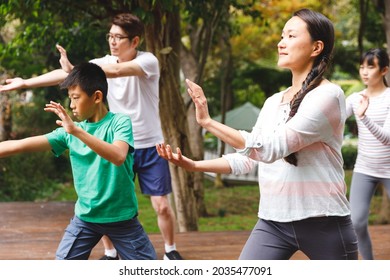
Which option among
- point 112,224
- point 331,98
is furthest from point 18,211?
point 331,98

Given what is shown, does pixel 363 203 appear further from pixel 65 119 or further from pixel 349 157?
pixel 349 157

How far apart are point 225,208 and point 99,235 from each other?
28.2 ft

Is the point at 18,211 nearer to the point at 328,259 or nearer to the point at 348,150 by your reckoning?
the point at 328,259

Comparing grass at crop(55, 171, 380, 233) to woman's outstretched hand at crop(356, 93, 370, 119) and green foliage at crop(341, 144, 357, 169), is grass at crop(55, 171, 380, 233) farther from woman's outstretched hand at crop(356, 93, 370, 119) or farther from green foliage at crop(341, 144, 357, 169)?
woman's outstretched hand at crop(356, 93, 370, 119)

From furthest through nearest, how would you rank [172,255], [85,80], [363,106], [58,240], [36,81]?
[58,240]
[172,255]
[363,106]
[36,81]
[85,80]

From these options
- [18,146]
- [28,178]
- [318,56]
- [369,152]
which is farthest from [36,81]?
[28,178]

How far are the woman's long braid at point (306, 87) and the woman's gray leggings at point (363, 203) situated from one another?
1.64 m

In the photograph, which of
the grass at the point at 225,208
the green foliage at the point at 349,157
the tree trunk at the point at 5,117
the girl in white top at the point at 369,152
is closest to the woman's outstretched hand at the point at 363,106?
the girl in white top at the point at 369,152

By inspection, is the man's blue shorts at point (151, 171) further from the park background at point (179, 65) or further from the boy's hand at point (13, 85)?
the park background at point (179, 65)

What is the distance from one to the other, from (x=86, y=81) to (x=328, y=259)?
1241mm

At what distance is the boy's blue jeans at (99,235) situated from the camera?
8.91 ft

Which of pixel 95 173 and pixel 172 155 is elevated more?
pixel 172 155

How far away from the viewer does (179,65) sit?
709 centimetres
